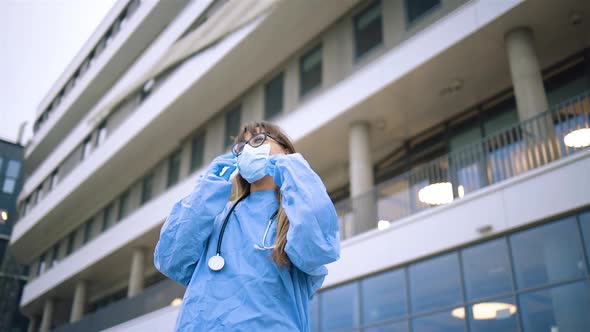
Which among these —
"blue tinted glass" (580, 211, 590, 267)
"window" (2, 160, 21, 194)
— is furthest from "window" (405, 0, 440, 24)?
"window" (2, 160, 21, 194)

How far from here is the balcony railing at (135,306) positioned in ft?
65.4

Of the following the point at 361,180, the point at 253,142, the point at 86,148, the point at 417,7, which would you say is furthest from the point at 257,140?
the point at 86,148

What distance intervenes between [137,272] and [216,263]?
24.1 meters

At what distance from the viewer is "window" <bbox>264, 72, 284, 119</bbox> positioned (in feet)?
66.1

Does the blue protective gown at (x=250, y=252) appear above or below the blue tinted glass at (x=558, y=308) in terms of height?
below

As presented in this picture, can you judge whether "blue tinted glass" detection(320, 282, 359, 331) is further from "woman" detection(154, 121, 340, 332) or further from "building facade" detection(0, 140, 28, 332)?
"building facade" detection(0, 140, 28, 332)

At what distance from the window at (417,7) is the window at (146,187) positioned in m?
15.1

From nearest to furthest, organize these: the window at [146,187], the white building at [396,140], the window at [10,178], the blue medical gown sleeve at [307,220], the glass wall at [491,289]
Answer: the blue medical gown sleeve at [307,220] → the glass wall at [491,289] → the white building at [396,140] → the window at [146,187] → the window at [10,178]

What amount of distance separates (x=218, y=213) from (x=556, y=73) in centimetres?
1435

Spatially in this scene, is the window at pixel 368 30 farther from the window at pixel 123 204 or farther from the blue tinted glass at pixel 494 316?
the window at pixel 123 204

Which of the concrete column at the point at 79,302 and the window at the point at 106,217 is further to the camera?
the window at the point at 106,217

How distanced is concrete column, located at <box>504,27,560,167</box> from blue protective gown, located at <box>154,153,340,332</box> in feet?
34.0

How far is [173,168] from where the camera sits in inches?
1009

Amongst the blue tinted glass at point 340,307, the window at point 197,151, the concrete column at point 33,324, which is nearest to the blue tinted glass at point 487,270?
the blue tinted glass at point 340,307
